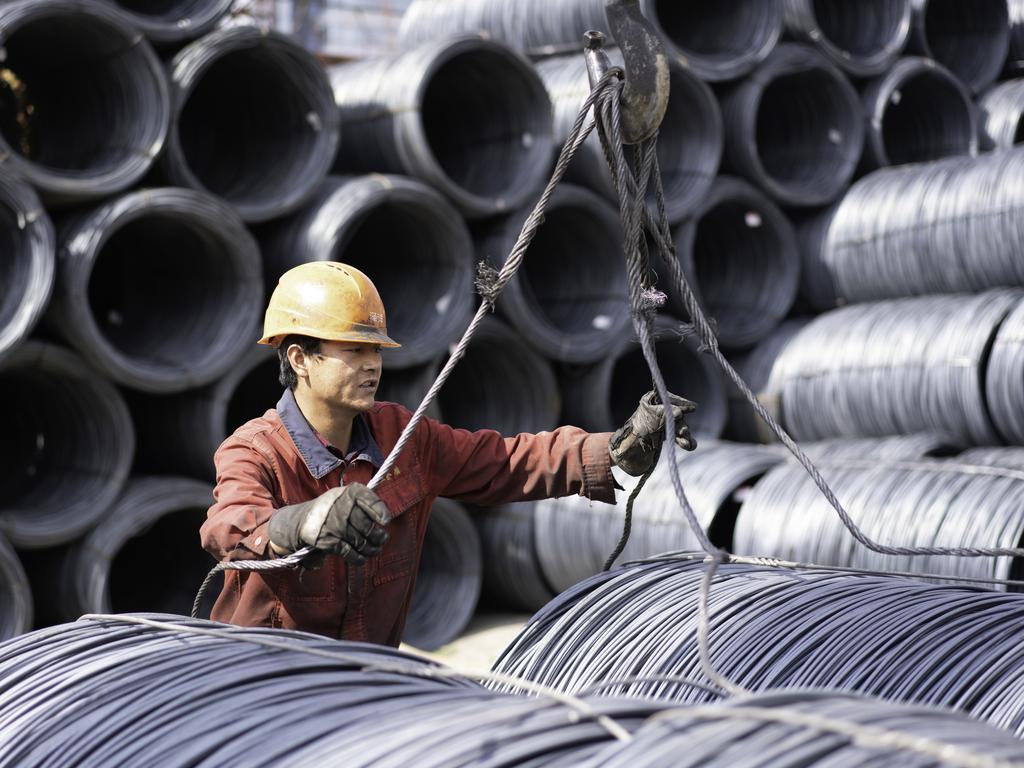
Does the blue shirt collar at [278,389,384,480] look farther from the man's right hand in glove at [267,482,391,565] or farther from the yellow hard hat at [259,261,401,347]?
the man's right hand in glove at [267,482,391,565]

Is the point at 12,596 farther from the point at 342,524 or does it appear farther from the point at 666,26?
the point at 666,26

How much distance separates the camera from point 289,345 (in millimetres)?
3783

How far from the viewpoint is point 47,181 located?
22.1ft

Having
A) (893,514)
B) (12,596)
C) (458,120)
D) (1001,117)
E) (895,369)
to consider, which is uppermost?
(458,120)

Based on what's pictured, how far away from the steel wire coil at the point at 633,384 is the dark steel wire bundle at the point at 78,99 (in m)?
3.20

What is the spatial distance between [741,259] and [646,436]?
6.60 m

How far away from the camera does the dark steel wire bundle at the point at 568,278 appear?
8.46 metres

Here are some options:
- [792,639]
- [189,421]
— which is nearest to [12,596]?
[189,421]

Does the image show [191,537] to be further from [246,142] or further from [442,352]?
[246,142]

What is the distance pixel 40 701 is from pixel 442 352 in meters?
5.34

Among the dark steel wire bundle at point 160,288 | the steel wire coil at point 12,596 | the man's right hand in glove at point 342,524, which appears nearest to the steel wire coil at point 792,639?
the man's right hand in glove at point 342,524

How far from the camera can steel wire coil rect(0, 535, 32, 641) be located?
666 centimetres

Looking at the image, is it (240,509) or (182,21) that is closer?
(240,509)

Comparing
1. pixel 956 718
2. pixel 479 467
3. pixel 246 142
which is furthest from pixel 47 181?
pixel 956 718
